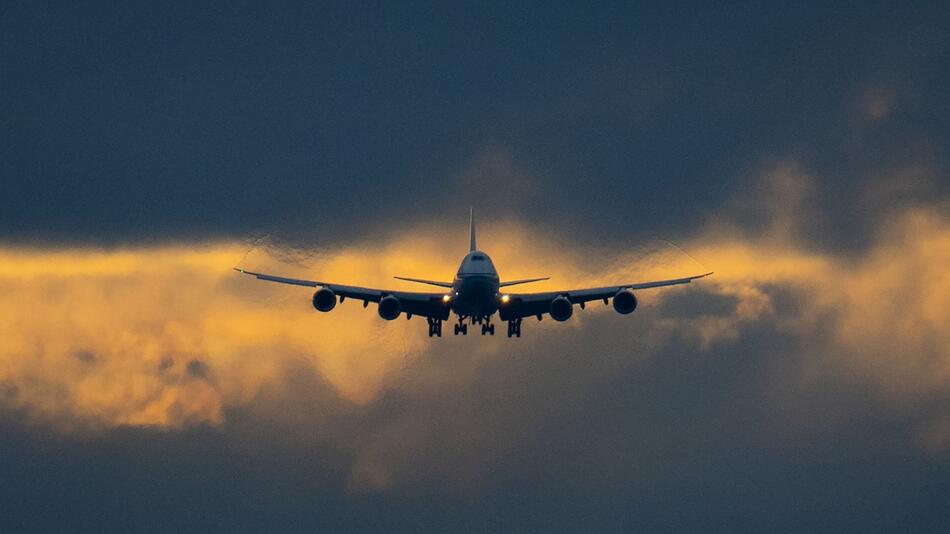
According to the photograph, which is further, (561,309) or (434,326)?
(434,326)

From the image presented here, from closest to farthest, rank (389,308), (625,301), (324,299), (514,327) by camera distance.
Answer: (389,308)
(324,299)
(625,301)
(514,327)

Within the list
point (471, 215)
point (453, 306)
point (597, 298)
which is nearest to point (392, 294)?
point (453, 306)

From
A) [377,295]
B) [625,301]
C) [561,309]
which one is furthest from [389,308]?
[625,301]

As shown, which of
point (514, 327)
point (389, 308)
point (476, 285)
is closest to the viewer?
point (476, 285)

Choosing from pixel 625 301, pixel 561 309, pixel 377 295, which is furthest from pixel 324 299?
pixel 625 301

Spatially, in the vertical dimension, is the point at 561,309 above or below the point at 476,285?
above

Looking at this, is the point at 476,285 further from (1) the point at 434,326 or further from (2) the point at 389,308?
(1) the point at 434,326

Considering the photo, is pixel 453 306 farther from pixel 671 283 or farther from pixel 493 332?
pixel 671 283

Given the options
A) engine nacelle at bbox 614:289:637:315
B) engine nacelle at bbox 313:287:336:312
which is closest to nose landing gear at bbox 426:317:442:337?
engine nacelle at bbox 313:287:336:312
